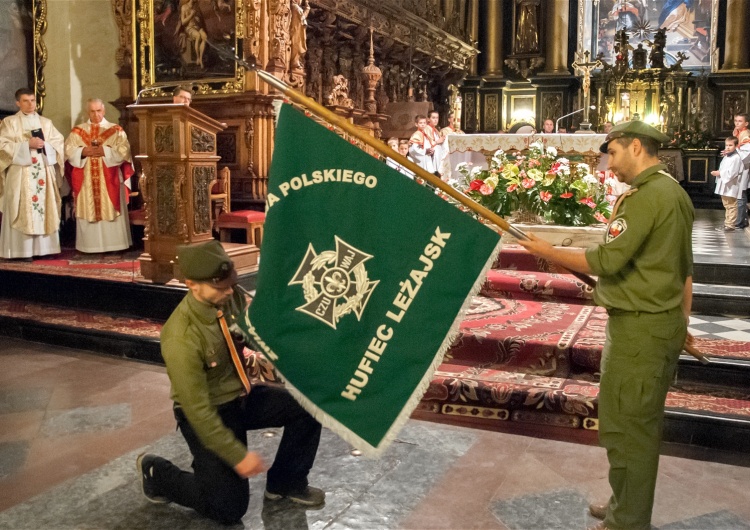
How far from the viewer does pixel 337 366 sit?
254 centimetres

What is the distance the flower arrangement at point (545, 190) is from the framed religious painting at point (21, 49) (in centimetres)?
571

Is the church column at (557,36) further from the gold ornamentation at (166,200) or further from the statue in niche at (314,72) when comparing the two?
the gold ornamentation at (166,200)

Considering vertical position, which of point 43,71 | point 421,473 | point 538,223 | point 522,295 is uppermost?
point 43,71

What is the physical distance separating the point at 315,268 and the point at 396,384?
0.48 m

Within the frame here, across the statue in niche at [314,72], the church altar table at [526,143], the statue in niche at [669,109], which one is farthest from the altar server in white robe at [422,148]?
the statue in niche at [669,109]

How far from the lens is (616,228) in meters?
2.76

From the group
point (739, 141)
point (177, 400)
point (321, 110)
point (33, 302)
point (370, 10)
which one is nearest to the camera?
point (321, 110)

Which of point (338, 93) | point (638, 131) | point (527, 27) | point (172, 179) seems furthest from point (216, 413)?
point (527, 27)

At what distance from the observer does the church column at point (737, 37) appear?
58.0ft

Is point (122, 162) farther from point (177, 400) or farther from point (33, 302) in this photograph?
point (177, 400)

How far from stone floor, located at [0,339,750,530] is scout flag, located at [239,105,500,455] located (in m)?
0.84

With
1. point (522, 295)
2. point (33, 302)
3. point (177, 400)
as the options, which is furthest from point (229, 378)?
point (33, 302)

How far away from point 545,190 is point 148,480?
5.10 meters

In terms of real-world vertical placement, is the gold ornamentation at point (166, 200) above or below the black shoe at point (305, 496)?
above
